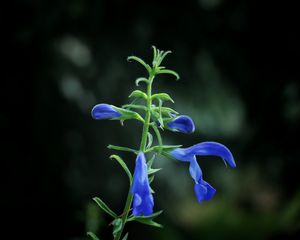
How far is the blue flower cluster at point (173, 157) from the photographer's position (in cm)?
192

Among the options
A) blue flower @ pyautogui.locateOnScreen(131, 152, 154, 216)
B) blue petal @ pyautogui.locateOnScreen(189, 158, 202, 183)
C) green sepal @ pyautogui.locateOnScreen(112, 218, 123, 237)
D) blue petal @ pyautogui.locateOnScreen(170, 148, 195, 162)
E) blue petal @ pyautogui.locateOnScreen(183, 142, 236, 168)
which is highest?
blue petal @ pyautogui.locateOnScreen(183, 142, 236, 168)

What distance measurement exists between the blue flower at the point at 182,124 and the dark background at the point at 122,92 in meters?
2.79

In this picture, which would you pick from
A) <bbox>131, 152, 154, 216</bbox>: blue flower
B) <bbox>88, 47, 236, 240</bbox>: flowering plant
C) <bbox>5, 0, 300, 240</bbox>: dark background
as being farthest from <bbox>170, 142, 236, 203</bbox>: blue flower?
<bbox>5, 0, 300, 240</bbox>: dark background

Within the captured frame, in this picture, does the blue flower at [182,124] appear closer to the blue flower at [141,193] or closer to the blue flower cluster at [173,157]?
the blue flower cluster at [173,157]

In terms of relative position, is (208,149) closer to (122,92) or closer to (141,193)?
(141,193)

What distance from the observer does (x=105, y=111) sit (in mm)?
2234

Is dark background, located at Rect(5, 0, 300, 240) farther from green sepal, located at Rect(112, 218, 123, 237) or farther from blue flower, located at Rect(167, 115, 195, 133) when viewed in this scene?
green sepal, located at Rect(112, 218, 123, 237)

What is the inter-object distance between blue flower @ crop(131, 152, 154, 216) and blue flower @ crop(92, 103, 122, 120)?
235mm

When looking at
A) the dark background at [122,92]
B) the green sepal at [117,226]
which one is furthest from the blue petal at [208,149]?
the dark background at [122,92]

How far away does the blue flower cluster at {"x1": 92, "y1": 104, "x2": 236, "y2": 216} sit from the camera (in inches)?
75.5

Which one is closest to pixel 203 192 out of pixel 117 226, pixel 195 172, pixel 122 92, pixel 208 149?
pixel 195 172

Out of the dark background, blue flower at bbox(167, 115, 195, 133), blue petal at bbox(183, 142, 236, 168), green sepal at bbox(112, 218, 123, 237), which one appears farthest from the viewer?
the dark background

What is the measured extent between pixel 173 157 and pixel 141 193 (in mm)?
346

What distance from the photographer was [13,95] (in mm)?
5168
